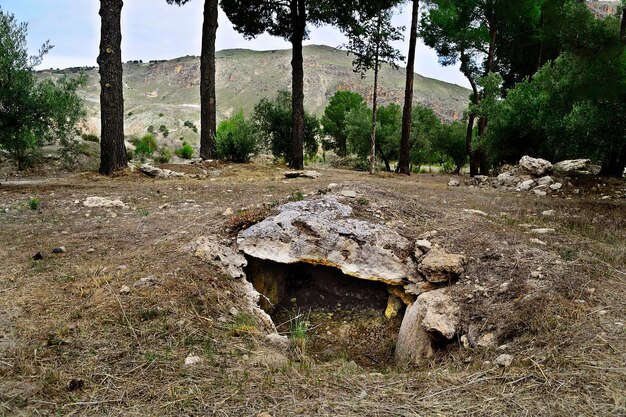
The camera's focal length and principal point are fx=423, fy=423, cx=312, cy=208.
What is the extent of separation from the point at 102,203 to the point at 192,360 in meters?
4.51

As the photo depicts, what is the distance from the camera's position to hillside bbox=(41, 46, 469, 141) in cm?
8419

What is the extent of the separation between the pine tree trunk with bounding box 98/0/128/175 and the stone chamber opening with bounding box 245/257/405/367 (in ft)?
21.0

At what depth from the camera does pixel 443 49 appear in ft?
61.5

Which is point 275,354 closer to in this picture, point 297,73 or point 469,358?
point 469,358

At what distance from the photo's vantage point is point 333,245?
4.93 m

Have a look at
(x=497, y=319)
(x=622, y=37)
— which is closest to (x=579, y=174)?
(x=622, y=37)

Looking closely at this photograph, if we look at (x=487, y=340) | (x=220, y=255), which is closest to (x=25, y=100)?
(x=220, y=255)

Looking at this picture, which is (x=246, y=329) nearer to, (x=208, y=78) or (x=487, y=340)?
(x=487, y=340)

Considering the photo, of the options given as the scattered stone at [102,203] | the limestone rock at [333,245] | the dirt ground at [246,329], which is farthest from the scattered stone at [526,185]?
the scattered stone at [102,203]

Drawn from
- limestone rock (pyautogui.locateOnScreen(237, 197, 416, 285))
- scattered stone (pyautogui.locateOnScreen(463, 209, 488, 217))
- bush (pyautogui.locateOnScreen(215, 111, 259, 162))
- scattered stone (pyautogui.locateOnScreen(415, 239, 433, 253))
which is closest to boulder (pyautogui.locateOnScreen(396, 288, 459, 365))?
limestone rock (pyautogui.locateOnScreen(237, 197, 416, 285))

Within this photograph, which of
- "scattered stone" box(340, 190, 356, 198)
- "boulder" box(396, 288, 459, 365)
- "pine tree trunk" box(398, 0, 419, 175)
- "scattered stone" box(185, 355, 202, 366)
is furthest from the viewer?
"pine tree trunk" box(398, 0, 419, 175)

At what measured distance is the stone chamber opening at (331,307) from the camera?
4145 millimetres

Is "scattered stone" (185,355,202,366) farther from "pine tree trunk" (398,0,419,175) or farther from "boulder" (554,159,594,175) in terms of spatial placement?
"pine tree trunk" (398,0,419,175)

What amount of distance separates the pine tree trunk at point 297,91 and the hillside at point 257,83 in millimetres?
59296
